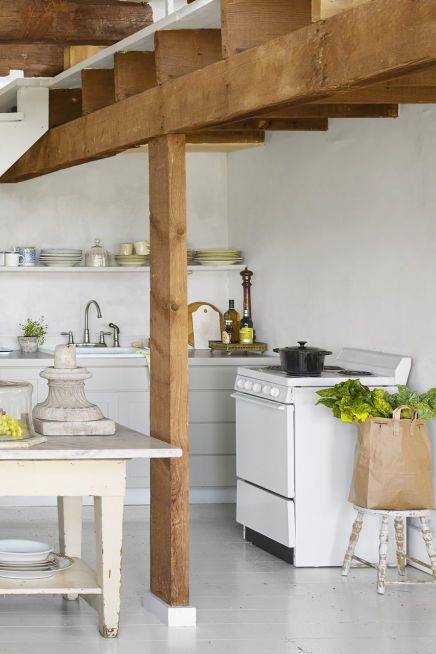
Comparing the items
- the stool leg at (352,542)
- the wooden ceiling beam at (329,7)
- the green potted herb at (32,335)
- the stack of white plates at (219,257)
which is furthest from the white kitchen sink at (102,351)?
the wooden ceiling beam at (329,7)

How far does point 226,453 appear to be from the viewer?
25.6 feet

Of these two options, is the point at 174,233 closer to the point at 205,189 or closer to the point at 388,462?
the point at 388,462

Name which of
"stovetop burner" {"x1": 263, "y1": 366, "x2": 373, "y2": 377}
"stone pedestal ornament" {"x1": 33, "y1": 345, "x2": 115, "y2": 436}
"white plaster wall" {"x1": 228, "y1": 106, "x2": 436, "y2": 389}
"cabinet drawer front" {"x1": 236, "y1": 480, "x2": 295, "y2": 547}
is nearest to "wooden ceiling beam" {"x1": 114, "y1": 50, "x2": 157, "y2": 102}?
"stone pedestal ornament" {"x1": 33, "y1": 345, "x2": 115, "y2": 436}

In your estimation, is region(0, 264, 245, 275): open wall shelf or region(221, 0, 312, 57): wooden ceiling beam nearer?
region(221, 0, 312, 57): wooden ceiling beam

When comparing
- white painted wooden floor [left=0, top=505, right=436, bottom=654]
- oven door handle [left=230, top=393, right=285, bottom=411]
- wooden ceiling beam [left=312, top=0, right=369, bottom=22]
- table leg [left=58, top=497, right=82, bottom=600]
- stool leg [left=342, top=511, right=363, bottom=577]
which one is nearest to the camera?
wooden ceiling beam [left=312, top=0, right=369, bottom=22]

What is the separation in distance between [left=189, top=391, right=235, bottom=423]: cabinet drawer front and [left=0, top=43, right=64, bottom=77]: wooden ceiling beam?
2316mm

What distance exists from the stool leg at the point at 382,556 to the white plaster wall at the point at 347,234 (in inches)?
31.5

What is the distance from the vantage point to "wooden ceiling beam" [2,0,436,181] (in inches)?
134

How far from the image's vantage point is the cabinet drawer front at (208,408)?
25.5 feet

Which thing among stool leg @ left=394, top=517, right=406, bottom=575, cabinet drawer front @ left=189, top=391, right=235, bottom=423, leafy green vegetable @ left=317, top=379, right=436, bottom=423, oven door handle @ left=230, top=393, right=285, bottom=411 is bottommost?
stool leg @ left=394, top=517, right=406, bottom=575

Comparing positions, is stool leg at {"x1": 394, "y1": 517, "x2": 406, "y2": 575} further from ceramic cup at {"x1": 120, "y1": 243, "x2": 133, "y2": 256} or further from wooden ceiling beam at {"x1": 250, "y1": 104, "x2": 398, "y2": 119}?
ceramic cup at {"x1": 120, "y1": 243, "x2": 133, "y2": 256}

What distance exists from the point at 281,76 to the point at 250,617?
2386mm

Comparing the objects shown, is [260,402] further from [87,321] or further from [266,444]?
[87,321]

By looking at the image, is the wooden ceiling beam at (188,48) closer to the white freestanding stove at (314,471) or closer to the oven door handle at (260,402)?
the white freestanding stove at (314,471)
